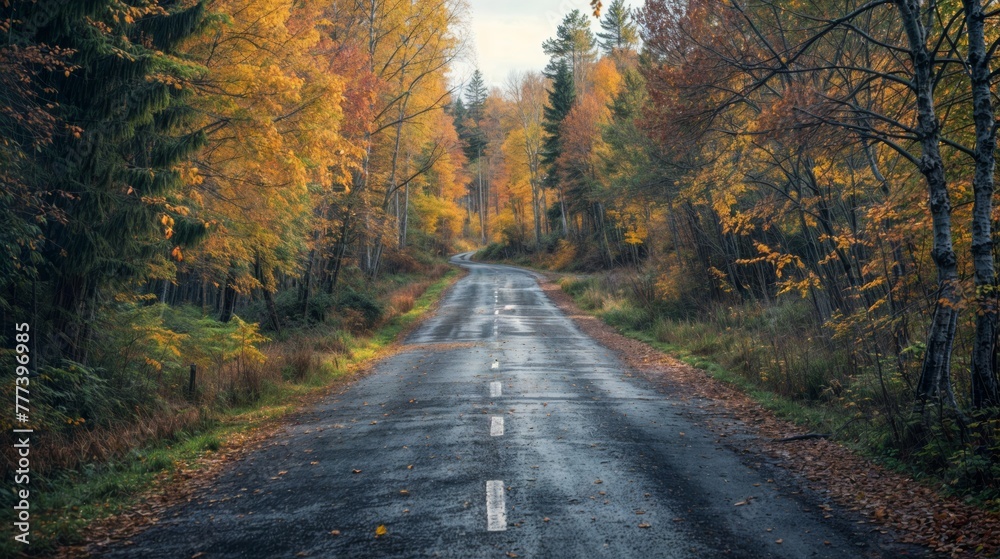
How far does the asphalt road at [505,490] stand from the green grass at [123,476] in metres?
0.61

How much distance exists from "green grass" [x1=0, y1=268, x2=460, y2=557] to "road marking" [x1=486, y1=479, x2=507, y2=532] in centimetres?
334

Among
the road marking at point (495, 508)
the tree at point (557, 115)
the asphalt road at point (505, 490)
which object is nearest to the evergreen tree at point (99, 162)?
the asphalt road at point (505, 490)

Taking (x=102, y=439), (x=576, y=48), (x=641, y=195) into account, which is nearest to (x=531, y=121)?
(x=576, y=48)

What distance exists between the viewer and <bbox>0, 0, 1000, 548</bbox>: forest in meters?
7.00

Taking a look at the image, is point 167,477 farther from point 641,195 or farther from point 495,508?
point 641,195

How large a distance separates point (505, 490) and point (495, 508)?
19.7 inches

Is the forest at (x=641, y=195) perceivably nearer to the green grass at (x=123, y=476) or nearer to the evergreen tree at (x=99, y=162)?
the evergreen tree at (x=99, y=162)

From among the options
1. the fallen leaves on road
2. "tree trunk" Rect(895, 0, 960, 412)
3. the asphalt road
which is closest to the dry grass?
the asphalt road

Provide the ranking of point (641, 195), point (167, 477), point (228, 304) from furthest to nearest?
point (228, 304) < point (641, 195) < point (167, 477)

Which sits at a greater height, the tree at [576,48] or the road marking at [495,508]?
the tree at [576,48]

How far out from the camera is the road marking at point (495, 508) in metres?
5.40

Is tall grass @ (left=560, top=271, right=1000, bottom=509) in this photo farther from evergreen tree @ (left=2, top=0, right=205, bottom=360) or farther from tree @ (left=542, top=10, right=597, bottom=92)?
tree @ (left=542, top=10, right=597, bottom=92)

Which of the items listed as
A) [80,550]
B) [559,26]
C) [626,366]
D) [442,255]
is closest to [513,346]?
[626,366]

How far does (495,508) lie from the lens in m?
5.80
